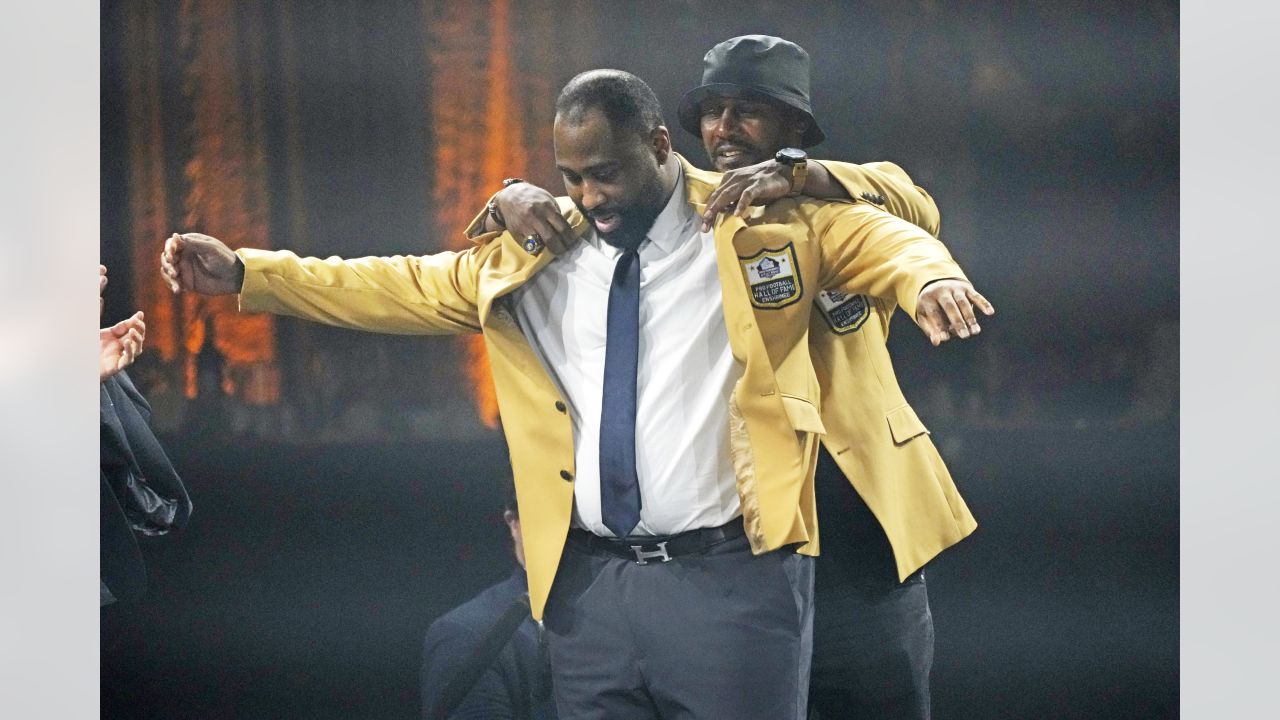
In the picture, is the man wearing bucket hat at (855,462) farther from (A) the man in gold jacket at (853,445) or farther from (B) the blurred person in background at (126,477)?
(B) the blurred person in background at (126,477)

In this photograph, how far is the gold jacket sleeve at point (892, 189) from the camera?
242 cm

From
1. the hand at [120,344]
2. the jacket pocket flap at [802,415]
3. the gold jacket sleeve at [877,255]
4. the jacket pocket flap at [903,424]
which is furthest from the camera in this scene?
the hand at [120,344]

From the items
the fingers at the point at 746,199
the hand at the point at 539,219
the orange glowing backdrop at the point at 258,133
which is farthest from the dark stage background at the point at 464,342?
the fingers at the point at 746,199

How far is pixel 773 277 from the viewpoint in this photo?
7.85ft

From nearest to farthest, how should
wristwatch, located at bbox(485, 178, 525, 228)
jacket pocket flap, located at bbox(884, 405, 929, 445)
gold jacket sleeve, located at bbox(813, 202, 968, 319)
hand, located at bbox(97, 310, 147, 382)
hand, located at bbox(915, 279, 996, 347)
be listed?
hand, located at bbox(915, 279, 996, 347) < gold jacket sleeve, located at bbox(813, 202, 968, 319) < jacket pocket flap, located at bbox(884, 405, 929, 445) < wristwatch, located at bbox(485, 178, 525, 228) < hand, located at bbox(97, 310, 147, 382)

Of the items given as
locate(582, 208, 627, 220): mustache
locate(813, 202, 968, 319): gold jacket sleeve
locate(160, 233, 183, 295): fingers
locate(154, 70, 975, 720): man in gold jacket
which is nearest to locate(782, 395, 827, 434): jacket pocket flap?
locate(154, 70, 975, 720): man in gold jacket

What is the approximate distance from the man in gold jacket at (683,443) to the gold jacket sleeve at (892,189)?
0.06 metres

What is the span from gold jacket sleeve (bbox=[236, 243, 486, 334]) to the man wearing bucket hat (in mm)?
545

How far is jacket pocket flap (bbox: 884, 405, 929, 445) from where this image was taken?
96.7 inches

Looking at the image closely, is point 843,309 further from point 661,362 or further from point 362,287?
point 362,287

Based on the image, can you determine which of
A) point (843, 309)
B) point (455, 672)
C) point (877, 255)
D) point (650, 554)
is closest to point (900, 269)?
point (877, 255)

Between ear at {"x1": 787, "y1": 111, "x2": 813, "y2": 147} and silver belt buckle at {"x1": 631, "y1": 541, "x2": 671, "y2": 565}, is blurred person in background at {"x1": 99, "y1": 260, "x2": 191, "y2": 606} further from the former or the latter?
ear at {"x1": 787, "y1": 111, "x2": 813, "y2": 147}
